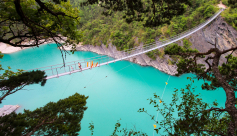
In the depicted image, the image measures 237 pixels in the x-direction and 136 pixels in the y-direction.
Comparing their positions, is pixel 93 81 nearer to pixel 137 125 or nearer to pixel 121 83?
pixel 121 83

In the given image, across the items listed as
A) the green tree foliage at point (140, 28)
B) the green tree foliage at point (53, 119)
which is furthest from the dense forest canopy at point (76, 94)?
the green tree foliage at point (140, 28)

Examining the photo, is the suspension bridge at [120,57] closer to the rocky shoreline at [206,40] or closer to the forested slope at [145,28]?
the rocky shoreline at [206,40]

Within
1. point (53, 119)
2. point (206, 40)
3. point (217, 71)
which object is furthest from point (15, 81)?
point (206, 40)

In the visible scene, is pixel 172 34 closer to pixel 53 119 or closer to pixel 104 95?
pixel 104 95

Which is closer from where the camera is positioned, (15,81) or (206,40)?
(15,81)

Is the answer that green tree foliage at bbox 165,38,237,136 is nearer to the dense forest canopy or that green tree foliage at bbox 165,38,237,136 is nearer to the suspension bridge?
the dense forest canopy

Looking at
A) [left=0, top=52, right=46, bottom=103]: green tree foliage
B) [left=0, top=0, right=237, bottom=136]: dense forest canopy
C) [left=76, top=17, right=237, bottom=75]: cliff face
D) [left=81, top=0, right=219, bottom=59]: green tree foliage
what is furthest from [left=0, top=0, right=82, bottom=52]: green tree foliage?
[left=81, top=0, right=219, bottom=59]: green tree foliage

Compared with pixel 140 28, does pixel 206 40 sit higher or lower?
A: lower

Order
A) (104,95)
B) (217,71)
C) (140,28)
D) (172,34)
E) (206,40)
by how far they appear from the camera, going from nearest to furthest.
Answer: (217,71) → (104,95) → (206,40) → (172,34) → (140,28)

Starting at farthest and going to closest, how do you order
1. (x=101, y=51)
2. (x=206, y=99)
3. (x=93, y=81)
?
(x=101, y=51), (x=93, y=81), (x=206, y=99)

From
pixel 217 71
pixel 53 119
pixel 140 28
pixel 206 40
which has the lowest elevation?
pixel 53 119

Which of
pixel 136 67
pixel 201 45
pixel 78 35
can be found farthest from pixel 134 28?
pixel 78 35
